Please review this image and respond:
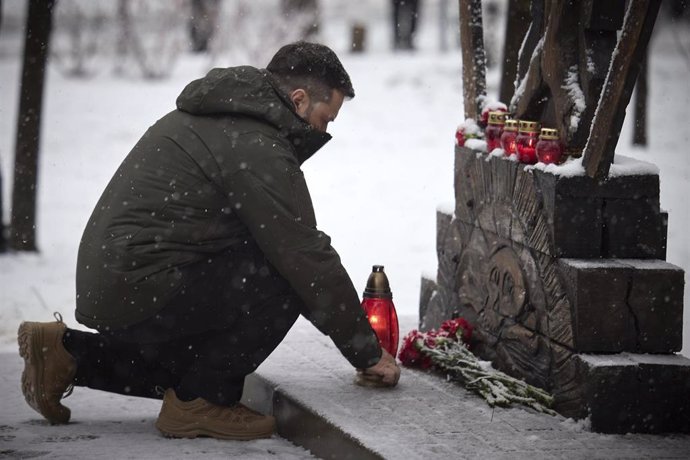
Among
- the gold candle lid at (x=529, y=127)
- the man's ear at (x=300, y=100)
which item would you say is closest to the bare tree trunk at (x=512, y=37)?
the gold candle lid at (x=529, y=127)

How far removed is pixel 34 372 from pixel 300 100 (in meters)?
1.47

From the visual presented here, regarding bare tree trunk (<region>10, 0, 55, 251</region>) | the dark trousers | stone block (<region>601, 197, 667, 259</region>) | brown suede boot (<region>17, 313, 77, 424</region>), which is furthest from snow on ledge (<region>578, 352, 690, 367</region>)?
bare tree trunk (<region>10, 0, 55, 251</region>)

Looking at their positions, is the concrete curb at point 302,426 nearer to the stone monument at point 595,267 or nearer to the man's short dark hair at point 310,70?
the stone monument at point 595,267

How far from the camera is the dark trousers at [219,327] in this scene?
4070 mm

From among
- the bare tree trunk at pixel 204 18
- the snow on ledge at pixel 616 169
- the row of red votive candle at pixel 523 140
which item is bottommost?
the snow on ledge at pixel 616 169

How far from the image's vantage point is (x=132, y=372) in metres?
4.31

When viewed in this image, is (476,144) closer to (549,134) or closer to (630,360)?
(549,134)

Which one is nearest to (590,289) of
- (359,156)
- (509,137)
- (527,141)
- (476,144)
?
(527,141)

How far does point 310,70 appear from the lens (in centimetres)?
420

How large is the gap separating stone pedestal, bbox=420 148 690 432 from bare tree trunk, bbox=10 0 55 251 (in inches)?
190

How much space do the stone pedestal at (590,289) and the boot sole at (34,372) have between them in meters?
1.87

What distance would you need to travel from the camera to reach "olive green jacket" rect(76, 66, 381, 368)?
3963mm

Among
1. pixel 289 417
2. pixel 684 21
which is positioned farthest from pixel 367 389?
pixel 684 21

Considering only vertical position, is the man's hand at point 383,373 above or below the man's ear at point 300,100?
below
